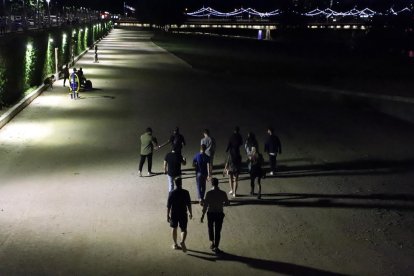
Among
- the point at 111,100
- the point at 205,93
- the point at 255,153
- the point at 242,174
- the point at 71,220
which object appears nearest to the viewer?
the point at 71,220

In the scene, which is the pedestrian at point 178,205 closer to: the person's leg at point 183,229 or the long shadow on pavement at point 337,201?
the person's leg at point 183,229

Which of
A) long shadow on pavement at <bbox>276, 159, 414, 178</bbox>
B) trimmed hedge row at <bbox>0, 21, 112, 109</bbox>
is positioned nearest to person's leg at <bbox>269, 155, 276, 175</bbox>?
long shadow on pavement at <bbox>276, 159, 414, 178</bbox>

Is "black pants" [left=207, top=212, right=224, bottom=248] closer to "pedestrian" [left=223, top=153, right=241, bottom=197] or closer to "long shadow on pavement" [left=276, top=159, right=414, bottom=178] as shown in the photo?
"pedestrian" [left=223, top=153, right=241, bottom=197]

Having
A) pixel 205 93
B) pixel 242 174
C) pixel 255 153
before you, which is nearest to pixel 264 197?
pixel 255 153

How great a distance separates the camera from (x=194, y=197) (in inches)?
545

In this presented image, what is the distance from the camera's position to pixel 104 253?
1039cm

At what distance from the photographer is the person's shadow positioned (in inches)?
386

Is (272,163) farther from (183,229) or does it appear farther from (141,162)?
(183,229)

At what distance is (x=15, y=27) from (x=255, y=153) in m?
74.6

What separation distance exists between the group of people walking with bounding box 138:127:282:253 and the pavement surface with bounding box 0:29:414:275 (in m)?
0.43

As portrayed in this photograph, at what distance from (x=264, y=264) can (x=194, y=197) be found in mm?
4082

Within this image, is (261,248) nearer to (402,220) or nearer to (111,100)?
(402,220)

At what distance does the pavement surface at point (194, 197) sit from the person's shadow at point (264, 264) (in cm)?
3

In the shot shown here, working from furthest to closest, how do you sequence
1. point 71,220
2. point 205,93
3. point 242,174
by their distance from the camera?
point 205,93
point 242,174
point 71,220
